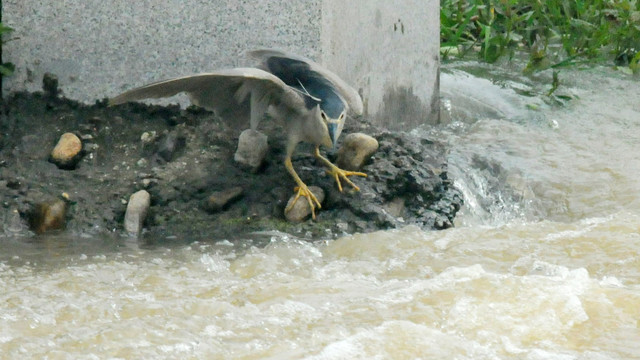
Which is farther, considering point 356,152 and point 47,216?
point 356,152

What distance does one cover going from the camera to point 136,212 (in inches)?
175

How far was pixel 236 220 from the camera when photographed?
14.6 ft

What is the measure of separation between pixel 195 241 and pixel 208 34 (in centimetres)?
117

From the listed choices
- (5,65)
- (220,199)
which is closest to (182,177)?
(220,199)

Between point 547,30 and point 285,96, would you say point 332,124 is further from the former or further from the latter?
point 547,30

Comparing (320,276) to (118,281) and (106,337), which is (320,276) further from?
(106,337)

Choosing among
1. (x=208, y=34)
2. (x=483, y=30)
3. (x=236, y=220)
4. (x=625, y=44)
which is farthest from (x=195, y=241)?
(x=625, y=44)

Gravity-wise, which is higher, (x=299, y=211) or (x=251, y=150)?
(x=251, y=150)

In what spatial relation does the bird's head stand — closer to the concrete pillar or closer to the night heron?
the night heron

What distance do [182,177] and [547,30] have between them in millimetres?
4322

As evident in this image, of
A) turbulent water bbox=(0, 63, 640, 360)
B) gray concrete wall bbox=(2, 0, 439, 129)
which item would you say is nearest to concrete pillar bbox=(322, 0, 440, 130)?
gray concrete wall bbox=(2, 0, 439, 129)

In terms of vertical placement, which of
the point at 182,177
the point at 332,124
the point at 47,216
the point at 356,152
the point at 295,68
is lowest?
the point at 47,216

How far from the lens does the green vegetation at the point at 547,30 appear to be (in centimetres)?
770

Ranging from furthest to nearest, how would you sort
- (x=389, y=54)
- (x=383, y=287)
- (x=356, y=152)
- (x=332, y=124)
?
(x=389, y=54)
(x=356, y=152)
(x=332, y=124)
(x=383, y=287)
